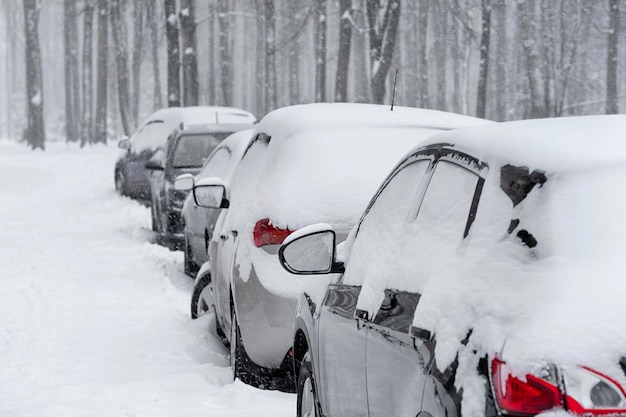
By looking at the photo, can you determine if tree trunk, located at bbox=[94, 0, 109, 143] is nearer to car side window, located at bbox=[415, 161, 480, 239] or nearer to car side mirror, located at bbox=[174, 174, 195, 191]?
car side mirror, located at bbox=[174, 174, 195, 191]

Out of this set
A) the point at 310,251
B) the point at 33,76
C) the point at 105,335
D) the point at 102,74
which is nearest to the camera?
the point at 310,251

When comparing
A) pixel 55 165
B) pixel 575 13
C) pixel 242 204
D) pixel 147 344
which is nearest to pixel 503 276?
pixel 242 204

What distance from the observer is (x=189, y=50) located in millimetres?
30078

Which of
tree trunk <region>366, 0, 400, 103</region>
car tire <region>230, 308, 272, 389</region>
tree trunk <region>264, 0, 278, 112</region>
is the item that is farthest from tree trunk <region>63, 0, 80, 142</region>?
car tire <region>230, 308, 272, 389</region>

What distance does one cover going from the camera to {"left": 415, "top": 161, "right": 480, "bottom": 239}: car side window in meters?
3.23

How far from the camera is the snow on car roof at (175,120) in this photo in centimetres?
1998

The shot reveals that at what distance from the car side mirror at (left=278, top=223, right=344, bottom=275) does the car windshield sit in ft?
35.1

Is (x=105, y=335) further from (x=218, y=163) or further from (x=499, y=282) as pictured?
(x=499, y=282)

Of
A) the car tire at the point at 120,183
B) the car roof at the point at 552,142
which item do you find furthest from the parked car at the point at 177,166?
the car roof at the point at 552,142

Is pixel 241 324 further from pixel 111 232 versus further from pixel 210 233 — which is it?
pixel 111 232

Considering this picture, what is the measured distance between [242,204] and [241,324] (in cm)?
88

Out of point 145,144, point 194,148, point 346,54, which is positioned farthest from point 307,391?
point 346,54

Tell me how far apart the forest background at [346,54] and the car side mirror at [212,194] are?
7.36 meters

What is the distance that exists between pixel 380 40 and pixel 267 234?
21.4 m
